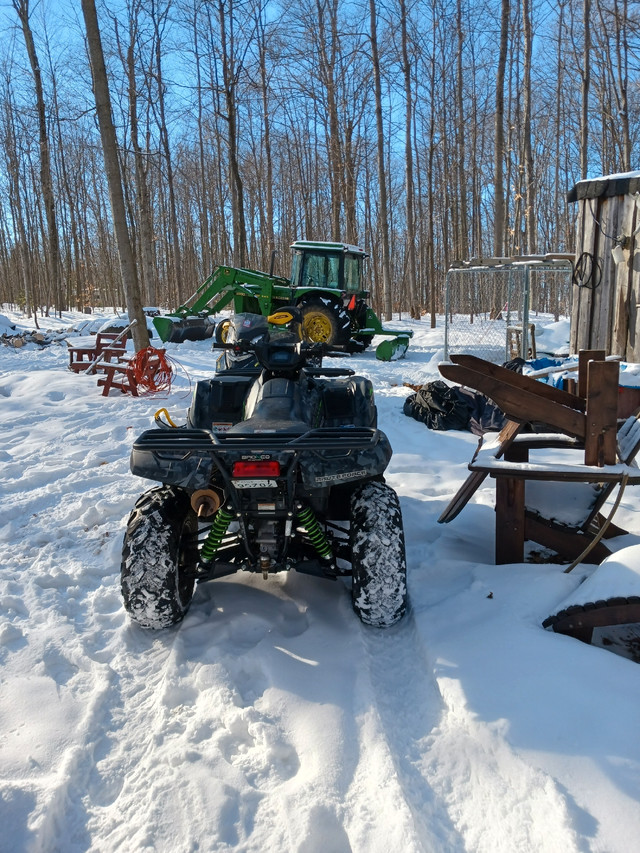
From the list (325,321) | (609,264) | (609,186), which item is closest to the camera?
(609,186)

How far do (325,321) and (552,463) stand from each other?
32.4ft

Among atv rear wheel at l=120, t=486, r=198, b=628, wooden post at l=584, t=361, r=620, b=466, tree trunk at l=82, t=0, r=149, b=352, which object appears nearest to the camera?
atv rear wheel at l=120, t=486, r=198, b=628

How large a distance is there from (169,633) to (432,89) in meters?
23.8

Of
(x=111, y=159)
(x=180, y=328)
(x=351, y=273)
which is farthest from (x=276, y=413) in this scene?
(x=180, y=328)

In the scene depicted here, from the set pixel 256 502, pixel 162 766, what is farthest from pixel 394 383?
pixel 162 766

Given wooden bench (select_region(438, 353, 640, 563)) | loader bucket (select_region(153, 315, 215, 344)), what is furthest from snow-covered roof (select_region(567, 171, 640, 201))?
loader bucket (select_region(153, 315, 215, 344))

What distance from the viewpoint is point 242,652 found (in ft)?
8.50

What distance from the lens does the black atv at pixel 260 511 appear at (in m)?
2.51

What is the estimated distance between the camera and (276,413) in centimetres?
302

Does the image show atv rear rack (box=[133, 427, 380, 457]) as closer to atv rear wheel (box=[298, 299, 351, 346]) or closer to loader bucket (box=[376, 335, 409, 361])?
loader bucket (box=[376, 335, 409, 361])

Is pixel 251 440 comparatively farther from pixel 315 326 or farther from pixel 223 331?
pixel 315 326

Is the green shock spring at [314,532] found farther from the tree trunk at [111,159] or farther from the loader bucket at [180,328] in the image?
the loader bucket at [180,328]

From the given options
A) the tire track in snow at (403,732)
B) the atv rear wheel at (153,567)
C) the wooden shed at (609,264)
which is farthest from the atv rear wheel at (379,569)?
the wooden shed at (609,264)

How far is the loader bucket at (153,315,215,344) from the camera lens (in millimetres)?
14695
